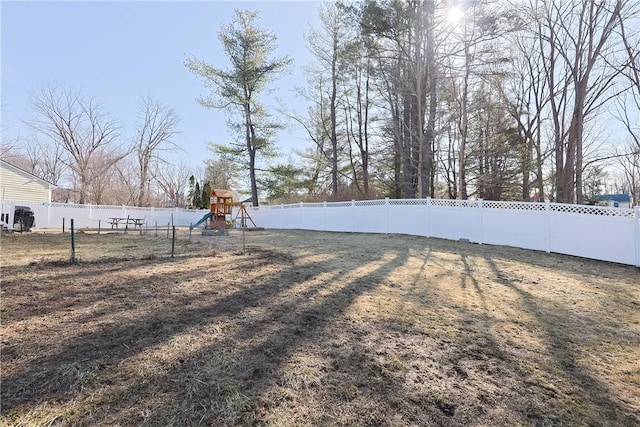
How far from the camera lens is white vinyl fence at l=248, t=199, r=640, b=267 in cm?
590

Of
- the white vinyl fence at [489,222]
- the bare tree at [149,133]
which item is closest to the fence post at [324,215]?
the white vinyl fence at [489,222]

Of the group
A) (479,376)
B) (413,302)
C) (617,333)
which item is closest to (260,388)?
(479,376)

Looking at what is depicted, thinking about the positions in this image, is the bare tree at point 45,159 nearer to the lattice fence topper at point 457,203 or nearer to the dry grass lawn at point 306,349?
the dry grass lawn at point 306,349

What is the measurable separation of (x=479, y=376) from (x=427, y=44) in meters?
12.2

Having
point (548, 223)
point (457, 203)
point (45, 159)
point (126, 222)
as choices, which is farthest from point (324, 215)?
point (45, 159)

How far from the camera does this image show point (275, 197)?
859 inches

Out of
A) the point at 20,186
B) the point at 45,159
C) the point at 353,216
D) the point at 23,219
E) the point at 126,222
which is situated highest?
the point at 45,159

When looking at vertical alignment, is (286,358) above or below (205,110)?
below

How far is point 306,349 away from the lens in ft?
7.54

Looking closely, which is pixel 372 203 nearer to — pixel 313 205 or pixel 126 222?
pixel 313 205

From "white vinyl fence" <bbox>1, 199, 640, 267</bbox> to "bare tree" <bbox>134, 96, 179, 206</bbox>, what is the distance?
12.2 metres

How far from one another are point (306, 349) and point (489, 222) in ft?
24.6

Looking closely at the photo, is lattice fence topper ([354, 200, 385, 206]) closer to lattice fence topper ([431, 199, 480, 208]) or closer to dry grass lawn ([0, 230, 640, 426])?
lattice fence topper ([431, 199, 480, 208])

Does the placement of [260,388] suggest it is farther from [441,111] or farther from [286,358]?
[441,111]
